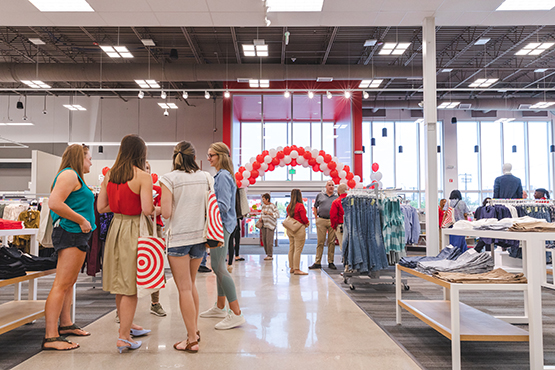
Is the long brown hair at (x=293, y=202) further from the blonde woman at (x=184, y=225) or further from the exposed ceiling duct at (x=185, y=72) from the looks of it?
the exposed ceiling duct at (x=185, y=72)

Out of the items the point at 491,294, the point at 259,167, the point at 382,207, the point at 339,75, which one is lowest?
the point at 491,294

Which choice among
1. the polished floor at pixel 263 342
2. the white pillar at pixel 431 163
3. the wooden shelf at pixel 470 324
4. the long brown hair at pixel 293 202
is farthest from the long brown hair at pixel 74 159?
the white pillar at pixel 431 163

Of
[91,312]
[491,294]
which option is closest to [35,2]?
[91,312]

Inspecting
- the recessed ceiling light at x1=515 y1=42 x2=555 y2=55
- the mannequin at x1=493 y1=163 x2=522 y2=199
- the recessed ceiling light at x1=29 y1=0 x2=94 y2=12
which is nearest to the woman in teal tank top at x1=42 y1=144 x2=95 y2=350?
the recessed ceiling light at x1=29 y1=0 x2=94 y2=12

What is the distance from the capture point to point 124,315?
8.55 feet

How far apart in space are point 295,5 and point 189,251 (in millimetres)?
3949

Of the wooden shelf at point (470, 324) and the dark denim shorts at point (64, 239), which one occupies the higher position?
the dark denim shorts at point (64, 239)

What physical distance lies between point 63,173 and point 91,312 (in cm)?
178

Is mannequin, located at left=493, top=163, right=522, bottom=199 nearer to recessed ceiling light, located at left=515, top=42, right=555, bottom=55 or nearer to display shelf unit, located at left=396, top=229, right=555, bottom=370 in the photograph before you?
recessed ceiling light, located at left=515, top=42, right=555, bottom=55

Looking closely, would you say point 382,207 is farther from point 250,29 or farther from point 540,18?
point 250,29

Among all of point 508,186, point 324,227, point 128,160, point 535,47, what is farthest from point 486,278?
point 535,47

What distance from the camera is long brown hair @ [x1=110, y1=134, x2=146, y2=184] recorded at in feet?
8.53

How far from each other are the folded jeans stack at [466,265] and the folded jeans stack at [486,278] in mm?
109

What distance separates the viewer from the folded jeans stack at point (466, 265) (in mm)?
2674
